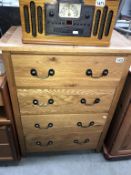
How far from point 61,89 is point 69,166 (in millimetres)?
752

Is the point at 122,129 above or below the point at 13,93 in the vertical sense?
below

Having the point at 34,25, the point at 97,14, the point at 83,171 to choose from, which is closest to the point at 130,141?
the point at 83,171

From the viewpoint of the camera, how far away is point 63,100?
982mm

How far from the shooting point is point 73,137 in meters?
1.22

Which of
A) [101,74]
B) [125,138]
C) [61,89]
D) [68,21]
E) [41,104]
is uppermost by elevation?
[68,21]

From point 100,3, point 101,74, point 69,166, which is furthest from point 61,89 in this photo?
point 69,166

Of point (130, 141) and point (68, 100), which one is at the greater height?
point (68, 100)

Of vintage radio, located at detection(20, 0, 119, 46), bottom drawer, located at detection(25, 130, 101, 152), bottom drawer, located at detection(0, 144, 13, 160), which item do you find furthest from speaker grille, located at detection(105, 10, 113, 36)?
bottom drawer, located at detection(0, 144, 13, 160)

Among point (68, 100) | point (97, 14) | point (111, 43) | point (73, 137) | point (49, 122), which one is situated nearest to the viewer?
point (97, 14)

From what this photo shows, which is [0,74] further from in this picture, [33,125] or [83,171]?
[83,171]

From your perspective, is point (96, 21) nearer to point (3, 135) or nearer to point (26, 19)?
point (26, 19)

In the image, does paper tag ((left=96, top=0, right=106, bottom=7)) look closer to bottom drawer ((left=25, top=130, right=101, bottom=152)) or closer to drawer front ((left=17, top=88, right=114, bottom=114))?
drawer front ((left=17, top=88, right=114, bottom=114))

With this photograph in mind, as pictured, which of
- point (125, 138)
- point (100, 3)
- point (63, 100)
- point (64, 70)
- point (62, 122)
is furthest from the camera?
point (125, 138)

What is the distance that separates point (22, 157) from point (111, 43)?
114 cm
